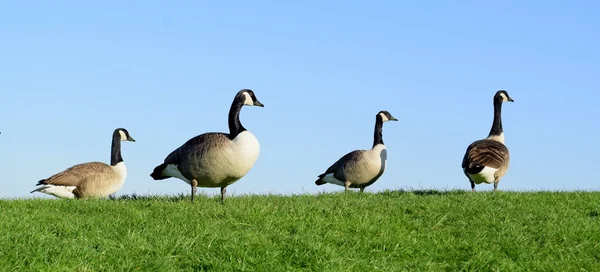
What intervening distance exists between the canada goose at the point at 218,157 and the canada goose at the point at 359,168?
21.4 feet

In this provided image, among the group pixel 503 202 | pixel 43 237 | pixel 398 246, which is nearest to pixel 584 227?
pixel 503 202

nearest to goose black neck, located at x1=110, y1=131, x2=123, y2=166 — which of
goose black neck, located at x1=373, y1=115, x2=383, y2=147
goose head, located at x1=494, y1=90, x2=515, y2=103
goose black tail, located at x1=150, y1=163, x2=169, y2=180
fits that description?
goose black tail, located at x1=150, y1=163, x2=169, y2=180

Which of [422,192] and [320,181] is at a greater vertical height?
[320,181]

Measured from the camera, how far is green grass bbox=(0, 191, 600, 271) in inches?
423

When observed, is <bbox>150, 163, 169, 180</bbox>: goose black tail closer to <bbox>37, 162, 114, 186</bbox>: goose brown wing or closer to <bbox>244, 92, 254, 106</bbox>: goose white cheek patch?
<bbox>244, 92, 254, 106</bbox>: goose white cheek patch

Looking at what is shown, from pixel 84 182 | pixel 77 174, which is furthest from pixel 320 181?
pixel 77 174

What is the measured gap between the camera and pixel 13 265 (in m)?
10.2

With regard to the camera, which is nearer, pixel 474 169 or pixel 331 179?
pixel 474 169

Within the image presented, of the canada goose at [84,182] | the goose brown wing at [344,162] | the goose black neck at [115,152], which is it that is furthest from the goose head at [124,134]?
the goose brown wing at [344,162]

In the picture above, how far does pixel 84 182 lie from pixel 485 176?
11.5 metres

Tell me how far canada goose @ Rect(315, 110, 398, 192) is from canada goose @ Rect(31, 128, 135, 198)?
6.98 meters

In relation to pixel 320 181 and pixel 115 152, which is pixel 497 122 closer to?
pixel 320 181

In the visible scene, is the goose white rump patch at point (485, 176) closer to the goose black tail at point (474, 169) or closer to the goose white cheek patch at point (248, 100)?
the goose black tail at point (474, 169)

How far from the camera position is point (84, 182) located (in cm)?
2061
